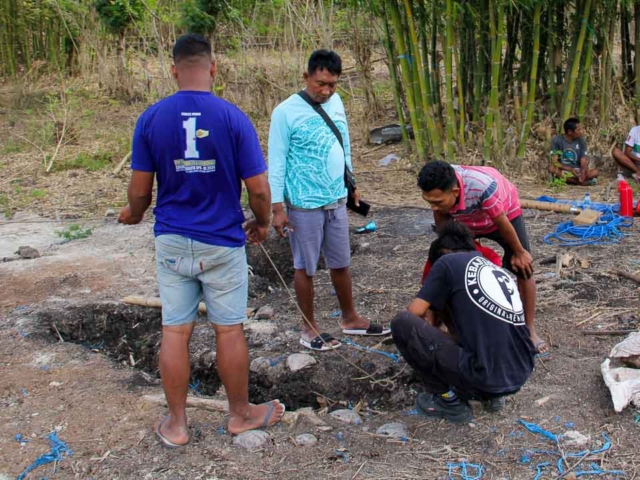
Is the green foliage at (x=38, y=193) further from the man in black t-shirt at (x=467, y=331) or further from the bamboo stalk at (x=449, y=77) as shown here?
the man in black t-shirt at (x=467, y=331)

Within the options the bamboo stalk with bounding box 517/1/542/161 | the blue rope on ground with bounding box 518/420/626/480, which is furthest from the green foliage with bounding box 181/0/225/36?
the blue rope on ground with bounding box 518/420/626/480

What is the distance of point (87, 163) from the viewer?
912 cm

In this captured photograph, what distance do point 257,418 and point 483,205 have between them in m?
1.46

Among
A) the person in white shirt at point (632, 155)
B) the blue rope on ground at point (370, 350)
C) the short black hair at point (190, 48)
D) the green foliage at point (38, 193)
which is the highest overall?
the short black hair at point (190, 48)

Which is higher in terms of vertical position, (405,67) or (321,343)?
(405,67)

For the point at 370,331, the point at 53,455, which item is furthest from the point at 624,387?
the point at 53,455

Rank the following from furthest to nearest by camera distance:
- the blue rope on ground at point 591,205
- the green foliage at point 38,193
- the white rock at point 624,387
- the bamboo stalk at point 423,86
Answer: the green foliage at point 38,193 < the bamboo stalk at point 423,86 < the blue rope on ground at point 591,205 < the white rock at point 624,387

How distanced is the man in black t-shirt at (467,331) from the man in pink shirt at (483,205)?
0.72ft

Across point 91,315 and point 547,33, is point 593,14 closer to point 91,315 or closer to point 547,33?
point 547,33

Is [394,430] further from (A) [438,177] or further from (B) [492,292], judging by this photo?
(A) [438,177]

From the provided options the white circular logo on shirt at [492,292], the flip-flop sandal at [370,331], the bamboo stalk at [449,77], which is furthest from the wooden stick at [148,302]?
the bamboo stalk at [449,77]

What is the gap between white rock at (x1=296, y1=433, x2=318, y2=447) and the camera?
10.4 feet

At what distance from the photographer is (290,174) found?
3.88 m

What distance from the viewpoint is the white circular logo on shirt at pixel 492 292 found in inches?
118
